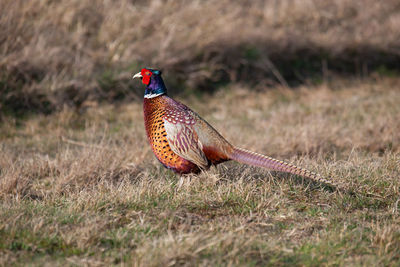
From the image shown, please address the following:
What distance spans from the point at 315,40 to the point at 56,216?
742 centimetres

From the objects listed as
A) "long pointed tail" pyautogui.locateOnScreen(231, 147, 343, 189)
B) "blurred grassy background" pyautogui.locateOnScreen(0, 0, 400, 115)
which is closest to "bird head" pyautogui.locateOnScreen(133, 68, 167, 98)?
"long pointed tail" pyautogui.locateOnScreen(231, 147, 343, 189)

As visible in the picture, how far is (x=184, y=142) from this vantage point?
11.9 ft

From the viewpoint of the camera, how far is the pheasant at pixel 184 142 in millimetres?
3615

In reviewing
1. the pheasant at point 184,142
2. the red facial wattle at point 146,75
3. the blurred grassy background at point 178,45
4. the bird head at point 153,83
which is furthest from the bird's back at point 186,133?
the blurred grassy background at point 178,45

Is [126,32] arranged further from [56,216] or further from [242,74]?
[56,216]

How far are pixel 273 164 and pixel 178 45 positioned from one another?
5.03 metres

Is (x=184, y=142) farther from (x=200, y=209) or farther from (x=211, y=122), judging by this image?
(x=211, y=122)

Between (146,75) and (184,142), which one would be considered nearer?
(184,142)

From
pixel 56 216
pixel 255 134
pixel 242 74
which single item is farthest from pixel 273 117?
pixel 56 216

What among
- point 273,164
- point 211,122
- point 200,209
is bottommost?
point 211,122

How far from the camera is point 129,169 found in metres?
4.60

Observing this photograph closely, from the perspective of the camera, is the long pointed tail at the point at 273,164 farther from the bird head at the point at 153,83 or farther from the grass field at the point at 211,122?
the bird head at the point at 153,83

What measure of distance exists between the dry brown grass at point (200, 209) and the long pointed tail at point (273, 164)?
0.47 ft

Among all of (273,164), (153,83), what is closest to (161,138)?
(153,83)
